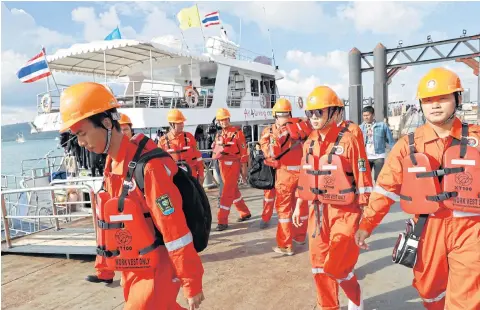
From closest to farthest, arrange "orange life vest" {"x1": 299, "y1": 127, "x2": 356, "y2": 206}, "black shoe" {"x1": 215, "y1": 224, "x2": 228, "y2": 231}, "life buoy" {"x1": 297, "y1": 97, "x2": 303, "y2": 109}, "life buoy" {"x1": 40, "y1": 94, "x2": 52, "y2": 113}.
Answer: "orange life vest" {"x1": 299, "y1": 127, "x2": 356, "y2": 206}, "black shoe" {"x1": 215, "y1": 224, "x2": 228, "y2": 231}, "life buoy" {"x1": 40, "y1": 94, "x2": 52, "y2": 113}, "life buoy" {"x1": 297, "y1": 97, "x2": 303, "y2": 109}

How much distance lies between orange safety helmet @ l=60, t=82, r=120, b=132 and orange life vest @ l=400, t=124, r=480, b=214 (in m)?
1.86

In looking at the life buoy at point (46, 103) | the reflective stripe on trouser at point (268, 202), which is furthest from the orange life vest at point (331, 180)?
the life buoy at point (46, 103)

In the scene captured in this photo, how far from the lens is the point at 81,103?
1.88 metres

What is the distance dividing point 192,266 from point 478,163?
1.74m

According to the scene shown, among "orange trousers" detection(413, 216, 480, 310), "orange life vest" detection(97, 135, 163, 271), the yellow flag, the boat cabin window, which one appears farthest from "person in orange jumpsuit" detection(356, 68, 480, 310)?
the boat cabin window

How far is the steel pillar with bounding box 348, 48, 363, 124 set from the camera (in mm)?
14250

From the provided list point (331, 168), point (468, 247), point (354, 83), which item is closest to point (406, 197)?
point (468, 247)

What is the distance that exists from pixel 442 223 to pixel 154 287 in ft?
5.70

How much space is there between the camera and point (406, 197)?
2301 mm

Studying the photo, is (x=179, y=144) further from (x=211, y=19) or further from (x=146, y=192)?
(x=211, y=19)

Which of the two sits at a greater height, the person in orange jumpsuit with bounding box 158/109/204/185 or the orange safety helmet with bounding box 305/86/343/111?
the orange safety helmet with bounding box 305/86/343/111

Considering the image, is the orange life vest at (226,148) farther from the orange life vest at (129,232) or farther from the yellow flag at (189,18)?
the yellow flag at (189,18)

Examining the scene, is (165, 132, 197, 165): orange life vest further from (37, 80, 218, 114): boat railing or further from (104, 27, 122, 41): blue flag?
(104, 27, 122, 41): blue flag

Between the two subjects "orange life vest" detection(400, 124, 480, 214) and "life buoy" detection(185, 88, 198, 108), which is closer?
"orange life vest" detection(400, 124, 480, 214)
